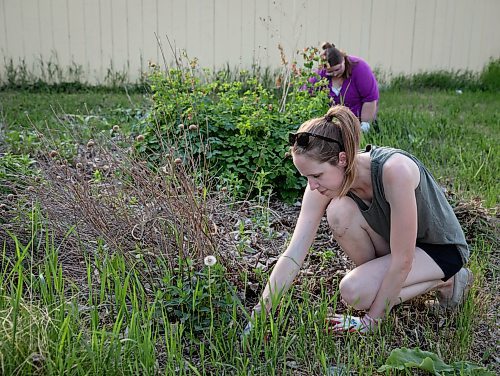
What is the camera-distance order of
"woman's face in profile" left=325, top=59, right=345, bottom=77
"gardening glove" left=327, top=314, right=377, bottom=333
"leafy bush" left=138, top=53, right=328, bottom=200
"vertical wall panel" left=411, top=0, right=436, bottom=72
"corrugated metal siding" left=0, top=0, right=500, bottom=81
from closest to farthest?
"gardening glove" left=327, top=314, right=377, bottom=333 → "leafy bush" left=138, top=53, right=328, bottom=200 → "woman's face in profile" left=325, top=59, right=345, bottom=77 → "corrugated metal siding" left=0, top=0, right=500, bottom=81 → "vertical wall panel" left=411, top=0, right=436, bottom=72

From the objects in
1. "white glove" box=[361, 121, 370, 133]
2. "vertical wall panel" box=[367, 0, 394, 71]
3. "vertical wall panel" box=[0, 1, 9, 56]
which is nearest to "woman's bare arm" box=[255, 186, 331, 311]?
"white glove" box=[361, 121, 370, 133]

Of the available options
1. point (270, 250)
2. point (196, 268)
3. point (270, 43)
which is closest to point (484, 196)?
point (270, 250)

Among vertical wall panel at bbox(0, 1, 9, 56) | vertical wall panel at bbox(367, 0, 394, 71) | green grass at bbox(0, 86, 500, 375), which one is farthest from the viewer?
vertical wall panel at bbox(367, 0, 394, 71)

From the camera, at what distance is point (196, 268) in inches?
108

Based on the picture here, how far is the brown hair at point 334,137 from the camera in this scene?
2471 millimetres

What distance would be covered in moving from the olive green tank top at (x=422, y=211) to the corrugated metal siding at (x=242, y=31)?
5157 millimetres

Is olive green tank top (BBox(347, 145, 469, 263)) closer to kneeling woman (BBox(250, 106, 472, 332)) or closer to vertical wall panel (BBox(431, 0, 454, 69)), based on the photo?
kneeling woman (BBox(250, 106, 472, 332))

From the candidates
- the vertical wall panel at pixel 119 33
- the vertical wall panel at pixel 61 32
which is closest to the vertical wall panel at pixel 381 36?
the vertical wall panel at pixel 119 33

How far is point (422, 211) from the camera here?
2.67 meters

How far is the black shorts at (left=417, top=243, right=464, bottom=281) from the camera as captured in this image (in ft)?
9.07

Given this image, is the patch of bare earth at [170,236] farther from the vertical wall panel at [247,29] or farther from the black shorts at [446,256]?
the vertical wall panel at [247,29]

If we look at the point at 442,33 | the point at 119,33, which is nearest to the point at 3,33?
the point at 119,33

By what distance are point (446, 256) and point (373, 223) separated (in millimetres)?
341

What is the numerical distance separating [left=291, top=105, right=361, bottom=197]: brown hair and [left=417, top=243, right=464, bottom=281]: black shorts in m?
0.58
